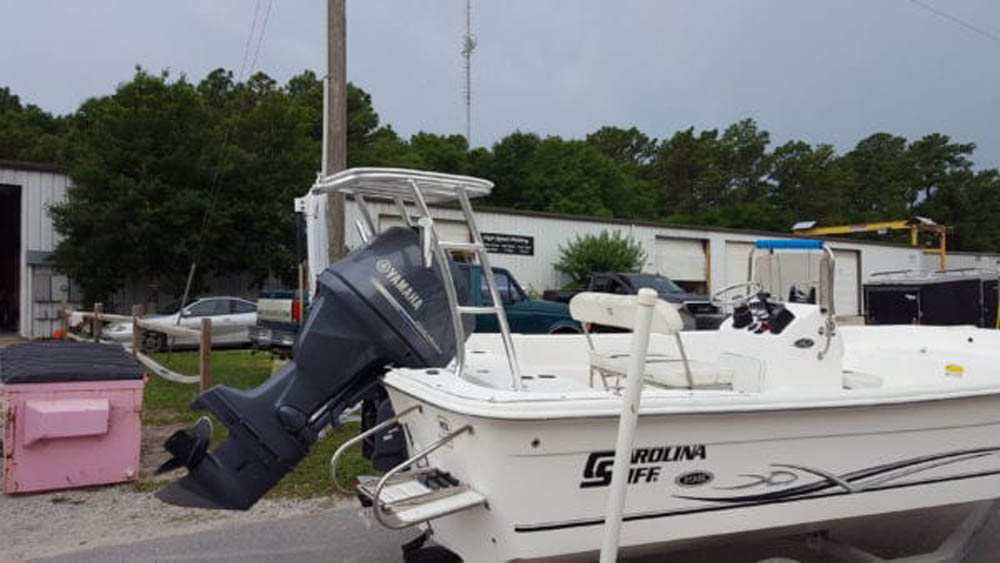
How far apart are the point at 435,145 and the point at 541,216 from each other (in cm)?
2052

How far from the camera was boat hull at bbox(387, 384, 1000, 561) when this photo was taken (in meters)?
3.05

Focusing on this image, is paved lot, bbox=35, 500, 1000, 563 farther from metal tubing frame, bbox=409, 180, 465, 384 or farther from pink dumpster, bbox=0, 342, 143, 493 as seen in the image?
metal tubing frame, bbox=409, 180, 465, 384

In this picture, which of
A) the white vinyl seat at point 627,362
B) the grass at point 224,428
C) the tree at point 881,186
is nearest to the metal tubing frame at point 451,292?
the white vinyl seat at point 627,362

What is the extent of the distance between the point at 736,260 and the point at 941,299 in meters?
14.4

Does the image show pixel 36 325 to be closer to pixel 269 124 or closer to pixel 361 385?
pixel 269 124

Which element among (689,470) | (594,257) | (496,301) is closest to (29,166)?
(594,257)

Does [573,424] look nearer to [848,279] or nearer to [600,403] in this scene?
[600,403]

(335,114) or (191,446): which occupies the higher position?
(335,114)

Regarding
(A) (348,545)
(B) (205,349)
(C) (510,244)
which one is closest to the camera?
(A) (348,545)

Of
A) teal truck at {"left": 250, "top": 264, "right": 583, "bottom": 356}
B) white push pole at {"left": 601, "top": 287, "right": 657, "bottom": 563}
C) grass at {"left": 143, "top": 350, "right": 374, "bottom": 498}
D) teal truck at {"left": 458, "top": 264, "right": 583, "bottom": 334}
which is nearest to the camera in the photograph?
white push pole at {"left": 601, "top": 287, "right": 657, "bottom": 563}

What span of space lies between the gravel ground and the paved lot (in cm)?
19

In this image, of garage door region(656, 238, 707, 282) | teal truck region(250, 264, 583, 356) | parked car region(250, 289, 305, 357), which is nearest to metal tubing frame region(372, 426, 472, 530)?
teal truck region(250, 264, 583, 356)

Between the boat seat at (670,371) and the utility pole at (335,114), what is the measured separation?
4.94 metres

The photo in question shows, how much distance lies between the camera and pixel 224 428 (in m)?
4.91
